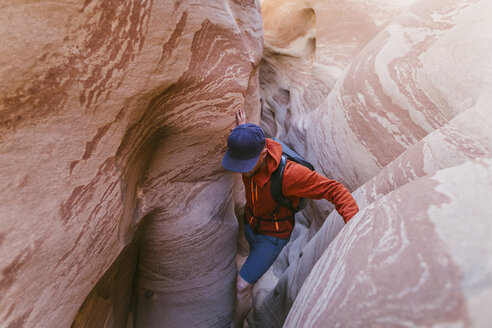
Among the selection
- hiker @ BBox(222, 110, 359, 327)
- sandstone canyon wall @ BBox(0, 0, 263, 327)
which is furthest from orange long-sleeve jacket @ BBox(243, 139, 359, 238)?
sandstone canyon wall @ BBox(0, 0, 263, 327)

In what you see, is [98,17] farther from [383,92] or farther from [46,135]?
[383,92]

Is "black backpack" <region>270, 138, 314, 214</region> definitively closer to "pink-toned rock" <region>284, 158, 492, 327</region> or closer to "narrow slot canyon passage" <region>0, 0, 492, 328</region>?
"narrow slot canyon passage" <region>0, 0, 492, 328</region>

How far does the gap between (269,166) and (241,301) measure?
1497 millimetres

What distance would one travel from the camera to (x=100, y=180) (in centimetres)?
138

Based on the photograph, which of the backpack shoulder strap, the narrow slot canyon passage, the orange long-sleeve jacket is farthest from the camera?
the backpack shoulder strap

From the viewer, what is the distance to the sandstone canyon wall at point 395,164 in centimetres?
83

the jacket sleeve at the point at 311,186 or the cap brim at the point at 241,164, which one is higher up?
the cap brim at the point at 241,164

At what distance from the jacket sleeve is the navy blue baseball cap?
0.75ft

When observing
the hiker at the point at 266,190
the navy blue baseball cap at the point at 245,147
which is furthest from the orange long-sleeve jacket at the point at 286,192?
the navy blue baseball cap at the point at 245,147

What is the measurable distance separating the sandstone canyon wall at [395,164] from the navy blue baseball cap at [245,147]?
2.06 ft

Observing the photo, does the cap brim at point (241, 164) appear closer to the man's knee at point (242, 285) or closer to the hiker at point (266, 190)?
the hiker at point (266, 190)

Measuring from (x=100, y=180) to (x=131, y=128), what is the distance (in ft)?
1.00

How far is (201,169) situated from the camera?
2.21 metres

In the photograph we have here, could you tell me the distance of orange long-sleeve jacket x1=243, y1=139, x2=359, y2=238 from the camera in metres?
1.67
